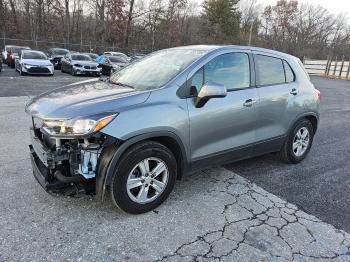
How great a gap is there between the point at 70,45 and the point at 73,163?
127 feet

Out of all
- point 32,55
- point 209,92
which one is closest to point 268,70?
point 209,92

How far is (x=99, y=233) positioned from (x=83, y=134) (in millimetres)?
939

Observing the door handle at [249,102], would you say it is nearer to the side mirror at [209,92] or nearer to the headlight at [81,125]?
the side mirror at [209,92]

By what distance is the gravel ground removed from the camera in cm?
282

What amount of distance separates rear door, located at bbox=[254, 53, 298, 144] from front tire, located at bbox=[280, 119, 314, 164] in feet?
0.85

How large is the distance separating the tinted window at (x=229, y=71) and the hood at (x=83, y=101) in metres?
0.80

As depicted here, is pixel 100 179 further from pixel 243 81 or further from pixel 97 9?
pixel 97 9

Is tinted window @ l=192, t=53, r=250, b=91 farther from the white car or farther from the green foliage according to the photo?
the green foliage

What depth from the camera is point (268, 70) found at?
458 centimetres

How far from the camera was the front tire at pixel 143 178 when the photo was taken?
316cm

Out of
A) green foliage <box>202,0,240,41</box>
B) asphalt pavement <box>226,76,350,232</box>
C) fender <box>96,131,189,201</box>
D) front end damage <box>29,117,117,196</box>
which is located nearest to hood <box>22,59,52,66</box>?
asphalt pavement <box>226,76,350,232</box>

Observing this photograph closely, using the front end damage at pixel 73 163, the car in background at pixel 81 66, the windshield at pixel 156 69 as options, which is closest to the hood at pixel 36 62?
the car in background at pixel 81 66

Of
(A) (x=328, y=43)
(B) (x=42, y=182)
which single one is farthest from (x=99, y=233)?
(A) (x=328, y=43)

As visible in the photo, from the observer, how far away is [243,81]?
417cm
